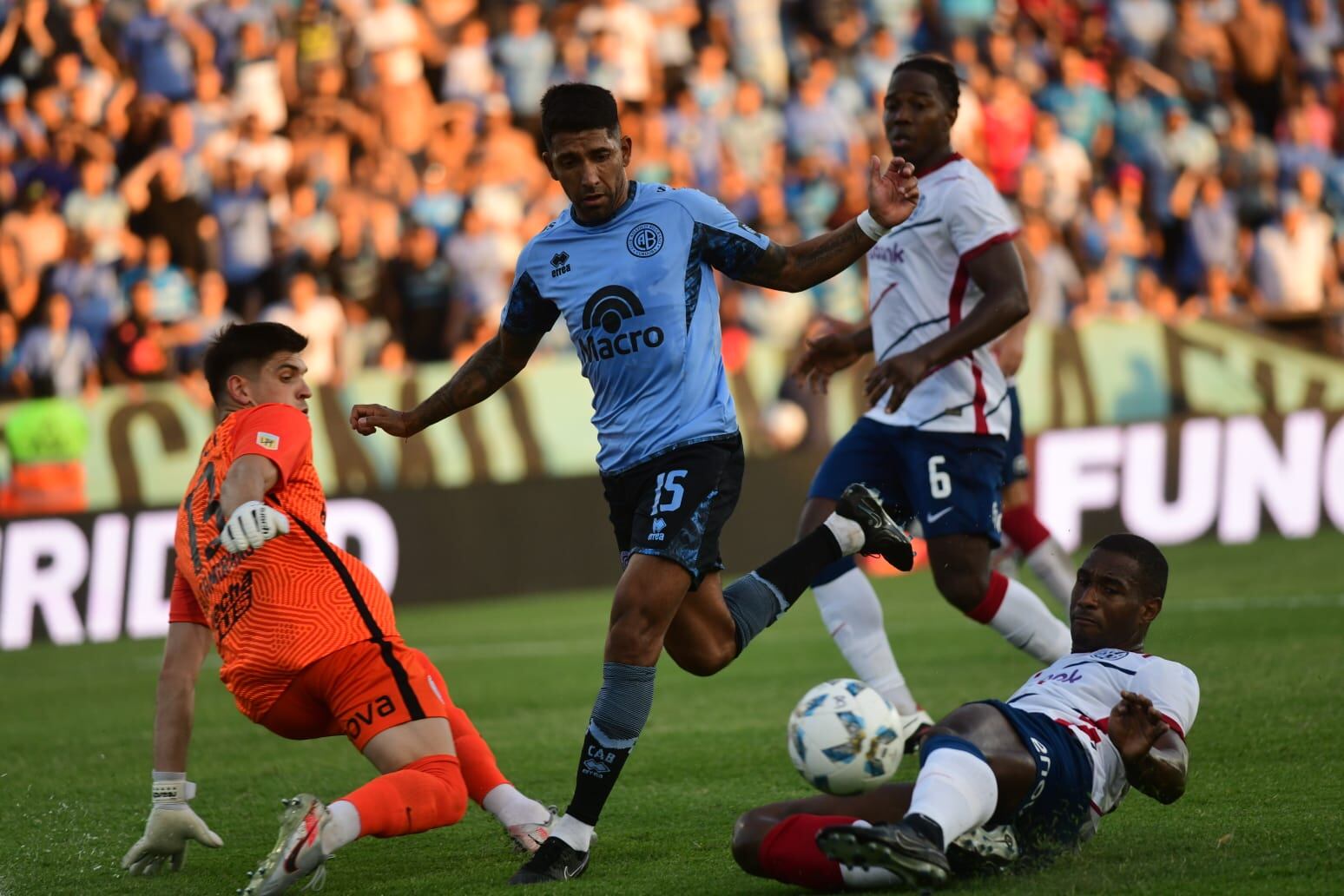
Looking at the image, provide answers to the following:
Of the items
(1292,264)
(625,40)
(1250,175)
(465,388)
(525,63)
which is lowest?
(465,388)

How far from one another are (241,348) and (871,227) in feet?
6.26

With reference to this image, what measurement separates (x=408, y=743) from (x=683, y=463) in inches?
45.0

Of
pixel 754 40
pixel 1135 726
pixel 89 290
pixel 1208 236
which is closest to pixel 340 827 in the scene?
pixel 1135 726

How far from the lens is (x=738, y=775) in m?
6.70

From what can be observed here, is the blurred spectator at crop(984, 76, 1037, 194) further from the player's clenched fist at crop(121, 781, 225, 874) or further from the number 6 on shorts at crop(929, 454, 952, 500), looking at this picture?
the player's clenched fist at crop(121, 781, 225, 874)

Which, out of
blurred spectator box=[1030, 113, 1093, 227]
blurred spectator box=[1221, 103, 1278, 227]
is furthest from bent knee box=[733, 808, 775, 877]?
blurred spectator box=[1221, 103, 1278, 227]

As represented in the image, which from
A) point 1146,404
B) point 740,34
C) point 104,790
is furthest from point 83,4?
point 104,790

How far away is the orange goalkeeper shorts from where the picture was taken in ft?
16.2

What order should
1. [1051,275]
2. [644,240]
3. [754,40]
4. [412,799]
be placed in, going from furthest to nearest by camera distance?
[754,40] < [1051,275] < [644,240] < [412,799]

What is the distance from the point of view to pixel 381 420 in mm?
5871

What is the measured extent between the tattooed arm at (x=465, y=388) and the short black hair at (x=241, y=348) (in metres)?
0.49

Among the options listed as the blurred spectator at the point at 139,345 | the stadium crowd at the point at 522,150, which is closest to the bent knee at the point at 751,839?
the stadium crowd at the point at 522,150

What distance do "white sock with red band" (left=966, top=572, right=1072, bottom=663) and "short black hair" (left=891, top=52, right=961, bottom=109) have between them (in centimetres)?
185

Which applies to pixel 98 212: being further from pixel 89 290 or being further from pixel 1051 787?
pixel 1051 787
